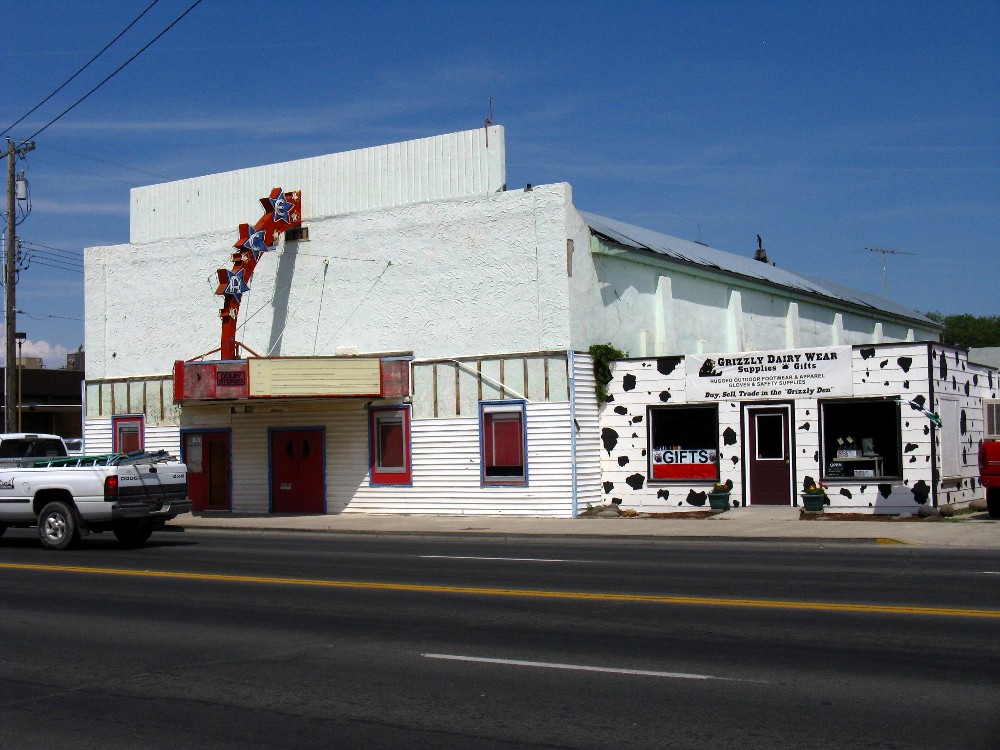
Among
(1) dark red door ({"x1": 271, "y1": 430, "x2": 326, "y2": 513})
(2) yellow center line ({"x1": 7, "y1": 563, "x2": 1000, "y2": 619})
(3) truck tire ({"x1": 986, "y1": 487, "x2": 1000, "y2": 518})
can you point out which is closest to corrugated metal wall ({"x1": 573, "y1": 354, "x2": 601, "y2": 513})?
(1) dark red door ({"x1": 271, "y1": 430, "x2": 326, "y2": 513})

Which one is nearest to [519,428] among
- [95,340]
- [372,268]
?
[372,268]

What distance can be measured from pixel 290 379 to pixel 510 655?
60.4ft

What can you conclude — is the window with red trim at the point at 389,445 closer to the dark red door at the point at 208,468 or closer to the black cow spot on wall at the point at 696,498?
the dark red door at the point at 208,468

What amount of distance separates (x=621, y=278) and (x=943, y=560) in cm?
1338

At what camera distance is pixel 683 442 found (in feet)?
85.4

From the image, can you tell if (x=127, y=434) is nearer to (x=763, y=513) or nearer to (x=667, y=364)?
(x=667, y=364)

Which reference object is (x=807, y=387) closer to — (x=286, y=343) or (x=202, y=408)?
(x=286, y=343)

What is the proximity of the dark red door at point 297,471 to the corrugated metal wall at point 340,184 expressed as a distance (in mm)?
5708

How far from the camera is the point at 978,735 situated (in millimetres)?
6621

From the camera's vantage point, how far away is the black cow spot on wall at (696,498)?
2558 centimetres

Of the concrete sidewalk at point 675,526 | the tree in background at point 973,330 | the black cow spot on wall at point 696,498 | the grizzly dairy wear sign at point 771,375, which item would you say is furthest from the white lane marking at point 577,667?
the tree in background at point 973,330

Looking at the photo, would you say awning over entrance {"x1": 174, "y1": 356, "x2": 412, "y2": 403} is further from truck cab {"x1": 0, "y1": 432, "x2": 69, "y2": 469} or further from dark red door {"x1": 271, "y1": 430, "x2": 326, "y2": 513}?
truck cab {"x1": 0, "y1": 432, "x2": 69, "y2": 469}

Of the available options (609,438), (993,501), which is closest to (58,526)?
(609,438)

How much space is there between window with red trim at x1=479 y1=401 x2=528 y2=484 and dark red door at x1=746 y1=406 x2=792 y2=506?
5.09 meters
